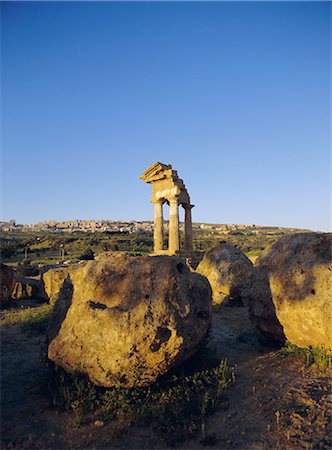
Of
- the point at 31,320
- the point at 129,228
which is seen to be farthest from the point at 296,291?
the point at 129,228

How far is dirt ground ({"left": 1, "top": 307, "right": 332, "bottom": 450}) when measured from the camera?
9.73ft

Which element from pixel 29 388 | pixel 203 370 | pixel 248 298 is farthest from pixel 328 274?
pixel 29 388

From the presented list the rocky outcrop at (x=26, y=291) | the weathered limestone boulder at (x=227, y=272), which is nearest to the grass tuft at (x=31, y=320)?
the rocky outcrop at (x=26, y=291)

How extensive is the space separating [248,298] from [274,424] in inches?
107

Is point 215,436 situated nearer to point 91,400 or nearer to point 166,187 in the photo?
point 91,400

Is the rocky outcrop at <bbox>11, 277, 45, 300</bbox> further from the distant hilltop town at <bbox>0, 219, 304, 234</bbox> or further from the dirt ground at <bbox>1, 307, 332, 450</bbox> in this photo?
the distant hilltop town at <bbox>0, 219, 304, 234</bbox>

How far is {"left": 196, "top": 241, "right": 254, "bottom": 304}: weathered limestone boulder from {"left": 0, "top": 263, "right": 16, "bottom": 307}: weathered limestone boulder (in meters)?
6.28

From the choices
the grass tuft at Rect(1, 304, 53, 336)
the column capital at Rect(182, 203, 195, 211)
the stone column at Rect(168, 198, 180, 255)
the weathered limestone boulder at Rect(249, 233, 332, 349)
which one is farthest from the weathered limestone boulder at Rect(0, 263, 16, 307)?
the column capital at Rect(182, 203, 195, 211)

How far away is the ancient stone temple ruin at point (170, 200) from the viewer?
18.6 metres

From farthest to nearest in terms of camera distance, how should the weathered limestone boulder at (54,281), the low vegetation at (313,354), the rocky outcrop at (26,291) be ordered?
the rocky outcrop at (26,291) < the weathered limestone boulder at (54,281) < the low vegetation at (313,354)

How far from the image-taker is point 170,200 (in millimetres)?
18828

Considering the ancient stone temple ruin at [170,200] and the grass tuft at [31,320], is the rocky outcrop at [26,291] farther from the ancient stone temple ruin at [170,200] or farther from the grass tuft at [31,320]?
the ancient stone temple ruin at [170,200]

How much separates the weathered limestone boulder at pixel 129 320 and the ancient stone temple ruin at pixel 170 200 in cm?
1356

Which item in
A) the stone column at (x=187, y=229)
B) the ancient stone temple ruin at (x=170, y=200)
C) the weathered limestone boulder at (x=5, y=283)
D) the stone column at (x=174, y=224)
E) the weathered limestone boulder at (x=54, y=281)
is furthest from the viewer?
the stone column at (x=187, y=229)
